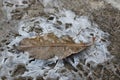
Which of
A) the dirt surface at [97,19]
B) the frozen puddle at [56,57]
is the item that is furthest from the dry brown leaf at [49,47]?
the dirt surface at [97,19]

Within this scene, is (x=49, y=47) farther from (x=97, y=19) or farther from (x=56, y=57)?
(x=97, y=19)

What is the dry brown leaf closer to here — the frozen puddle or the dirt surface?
the frozen puddle

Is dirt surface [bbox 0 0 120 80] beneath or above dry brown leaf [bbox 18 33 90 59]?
above

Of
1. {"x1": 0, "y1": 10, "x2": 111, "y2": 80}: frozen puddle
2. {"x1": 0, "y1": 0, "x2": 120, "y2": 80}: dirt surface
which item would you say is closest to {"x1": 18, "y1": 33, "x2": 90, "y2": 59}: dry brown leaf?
{"x1": 0, "y1": 10, "x2": 111, "y2": 80}: frozen puddle

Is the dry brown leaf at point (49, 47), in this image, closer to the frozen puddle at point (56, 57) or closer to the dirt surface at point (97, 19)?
the frozen puddle at point (56, 57)

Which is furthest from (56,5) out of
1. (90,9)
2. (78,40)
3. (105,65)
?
(105,65)
